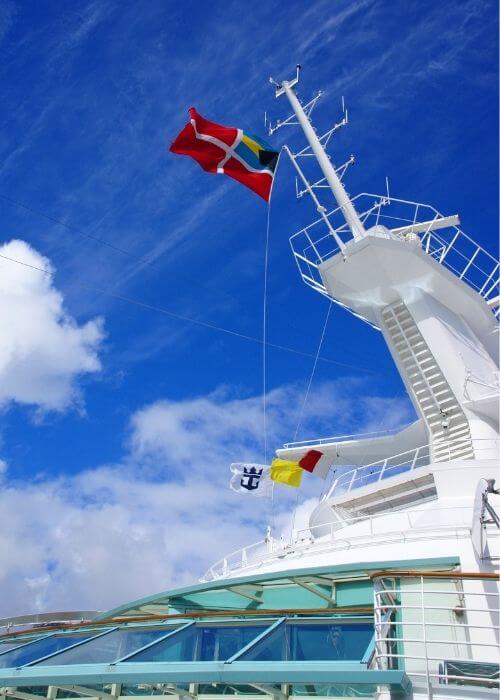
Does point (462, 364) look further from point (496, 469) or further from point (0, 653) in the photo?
point (0, 653)

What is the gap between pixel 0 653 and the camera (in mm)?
8125

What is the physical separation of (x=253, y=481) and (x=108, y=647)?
12.3 meters

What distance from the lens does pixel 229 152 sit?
633 inches

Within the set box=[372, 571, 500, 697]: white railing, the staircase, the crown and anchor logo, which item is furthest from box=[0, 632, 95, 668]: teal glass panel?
the crown and anchor logo

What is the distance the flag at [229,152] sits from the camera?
51.0 ft

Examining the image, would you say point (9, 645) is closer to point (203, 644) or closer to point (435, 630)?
point (203, 644)

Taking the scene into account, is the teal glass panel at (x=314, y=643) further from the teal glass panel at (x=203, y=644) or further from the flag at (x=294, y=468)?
the flag at (x=294, y=468)

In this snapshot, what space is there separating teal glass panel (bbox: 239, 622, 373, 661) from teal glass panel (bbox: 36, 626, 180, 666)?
4.84ft

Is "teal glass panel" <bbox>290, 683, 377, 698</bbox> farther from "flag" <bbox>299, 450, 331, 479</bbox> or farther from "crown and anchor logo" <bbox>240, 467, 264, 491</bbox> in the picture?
"flag" <bbox>299, 450, 331, 479</bbox>

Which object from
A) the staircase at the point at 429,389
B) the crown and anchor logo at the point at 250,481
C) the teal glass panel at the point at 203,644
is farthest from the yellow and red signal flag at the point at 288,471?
the teal glass panel at the point at 203,644

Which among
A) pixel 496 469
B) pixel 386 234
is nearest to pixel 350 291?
pixel 386 234

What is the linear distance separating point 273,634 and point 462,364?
39.3 ft

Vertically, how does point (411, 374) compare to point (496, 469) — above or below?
above

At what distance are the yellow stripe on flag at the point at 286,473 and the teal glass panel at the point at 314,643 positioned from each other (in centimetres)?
1227
